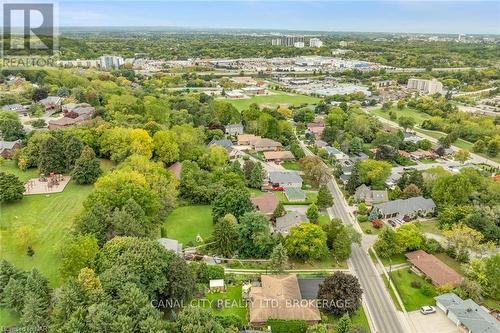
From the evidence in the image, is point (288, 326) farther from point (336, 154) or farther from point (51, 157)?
point (336, 154)

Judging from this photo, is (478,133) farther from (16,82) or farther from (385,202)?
(16,82)

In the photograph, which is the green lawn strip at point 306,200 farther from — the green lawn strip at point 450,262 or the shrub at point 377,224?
the green lawn strip at point 450,262

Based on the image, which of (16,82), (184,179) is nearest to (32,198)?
(184,179)

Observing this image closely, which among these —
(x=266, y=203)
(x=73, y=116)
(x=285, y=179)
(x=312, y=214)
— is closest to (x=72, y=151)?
(x=73, y=116)

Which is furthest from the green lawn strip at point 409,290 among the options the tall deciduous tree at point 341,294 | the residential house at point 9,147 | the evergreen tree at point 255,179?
the residential house at point 9,147

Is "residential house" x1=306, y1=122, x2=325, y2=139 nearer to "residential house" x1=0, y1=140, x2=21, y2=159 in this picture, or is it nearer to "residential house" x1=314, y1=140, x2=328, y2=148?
"residential house" x1=314, y1=140, x2=328, y2=148

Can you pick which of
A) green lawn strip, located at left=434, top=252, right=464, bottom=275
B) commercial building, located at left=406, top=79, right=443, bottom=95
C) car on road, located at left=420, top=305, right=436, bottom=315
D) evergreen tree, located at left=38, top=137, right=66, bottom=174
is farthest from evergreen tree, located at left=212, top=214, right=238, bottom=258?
commercial building, located at left=406, top=79, right=443, bottom=95

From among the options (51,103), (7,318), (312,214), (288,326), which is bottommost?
(7,318)
